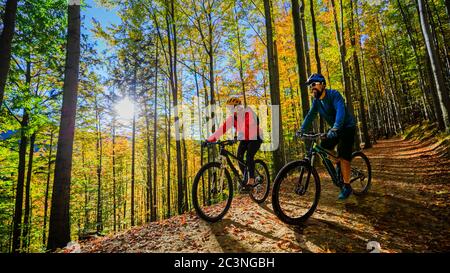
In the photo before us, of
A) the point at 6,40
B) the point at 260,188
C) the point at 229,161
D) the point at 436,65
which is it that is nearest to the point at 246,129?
the point at 229,161

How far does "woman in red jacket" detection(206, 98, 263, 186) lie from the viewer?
5.23 metres

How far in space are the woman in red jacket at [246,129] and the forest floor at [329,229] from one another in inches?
43.0

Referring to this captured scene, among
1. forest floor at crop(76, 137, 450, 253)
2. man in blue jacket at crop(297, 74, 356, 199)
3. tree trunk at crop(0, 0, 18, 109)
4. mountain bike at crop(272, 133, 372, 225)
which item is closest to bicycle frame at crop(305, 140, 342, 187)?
mountain bike at crop(272, 133, 372, 225)

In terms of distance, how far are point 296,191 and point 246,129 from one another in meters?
1.73

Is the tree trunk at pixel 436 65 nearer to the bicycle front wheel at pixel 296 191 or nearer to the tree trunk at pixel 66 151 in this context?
the bicycle front wheel at pixel 296 191

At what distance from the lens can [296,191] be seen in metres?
4.39

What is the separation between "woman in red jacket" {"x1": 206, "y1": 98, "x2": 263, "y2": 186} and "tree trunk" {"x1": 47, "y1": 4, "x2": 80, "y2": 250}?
14.2ft

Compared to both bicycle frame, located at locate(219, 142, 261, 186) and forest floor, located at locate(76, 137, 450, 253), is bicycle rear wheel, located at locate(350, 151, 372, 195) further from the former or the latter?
bicycle frame, located at locate(219, 142, 261, 186)

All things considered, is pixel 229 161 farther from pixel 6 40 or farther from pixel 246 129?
pixel 6 40

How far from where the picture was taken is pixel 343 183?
4.88m

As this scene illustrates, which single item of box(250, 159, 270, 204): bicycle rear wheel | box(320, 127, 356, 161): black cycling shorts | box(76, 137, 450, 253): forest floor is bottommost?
box(76, 137, 450, 253): forest floor

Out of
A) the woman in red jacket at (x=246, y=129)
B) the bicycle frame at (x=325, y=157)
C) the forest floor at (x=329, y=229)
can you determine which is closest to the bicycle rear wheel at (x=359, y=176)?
the forest floor at (x=329, y=229)
